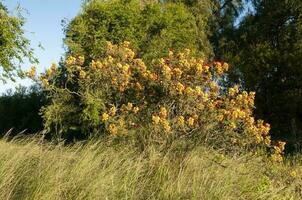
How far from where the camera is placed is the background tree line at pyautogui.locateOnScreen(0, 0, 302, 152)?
17.8 metres

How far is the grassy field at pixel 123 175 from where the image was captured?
5.24 metres

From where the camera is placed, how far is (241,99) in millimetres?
10578

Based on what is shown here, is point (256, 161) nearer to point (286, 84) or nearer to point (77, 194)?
point (77, 194)

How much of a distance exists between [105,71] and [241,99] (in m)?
2.61

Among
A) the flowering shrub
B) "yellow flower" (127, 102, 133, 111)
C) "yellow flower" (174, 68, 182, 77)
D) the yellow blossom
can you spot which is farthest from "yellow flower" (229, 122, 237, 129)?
the yellow blossom

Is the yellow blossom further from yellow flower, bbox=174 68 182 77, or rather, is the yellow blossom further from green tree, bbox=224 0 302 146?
green tree, bbox=224 0 302 146

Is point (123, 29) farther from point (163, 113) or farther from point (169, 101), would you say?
point (163, 113)

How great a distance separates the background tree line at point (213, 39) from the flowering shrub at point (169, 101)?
14.1 feet

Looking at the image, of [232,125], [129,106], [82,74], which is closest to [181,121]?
[232,125]

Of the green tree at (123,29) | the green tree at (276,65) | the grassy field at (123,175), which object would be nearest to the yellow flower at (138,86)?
the grassy field at (123,175)

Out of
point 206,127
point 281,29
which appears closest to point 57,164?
point 206,127

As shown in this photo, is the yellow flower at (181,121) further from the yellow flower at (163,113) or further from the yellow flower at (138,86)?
the yellow flower at (138,86)

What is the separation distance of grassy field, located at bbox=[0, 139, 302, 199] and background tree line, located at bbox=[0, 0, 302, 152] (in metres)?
8.61

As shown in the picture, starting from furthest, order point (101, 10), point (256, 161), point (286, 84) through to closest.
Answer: point (286, 84) → point (101, 10) → point (256, 161)
